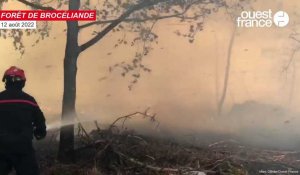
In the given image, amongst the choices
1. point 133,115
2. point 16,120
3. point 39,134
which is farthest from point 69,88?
point 16,120

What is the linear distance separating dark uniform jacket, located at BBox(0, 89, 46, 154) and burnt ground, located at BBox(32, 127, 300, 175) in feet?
5.20

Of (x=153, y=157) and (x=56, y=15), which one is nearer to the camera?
(x=153, y=157)

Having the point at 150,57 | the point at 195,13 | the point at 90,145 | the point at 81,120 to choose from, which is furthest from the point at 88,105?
the point at 195,13

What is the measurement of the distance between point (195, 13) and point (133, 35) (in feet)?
3.65

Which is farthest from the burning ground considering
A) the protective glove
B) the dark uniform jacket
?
the dark uniform jacket

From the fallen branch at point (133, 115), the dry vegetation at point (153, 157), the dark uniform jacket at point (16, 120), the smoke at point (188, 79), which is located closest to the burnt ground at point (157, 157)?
the dry vegetation at point (153, 157)

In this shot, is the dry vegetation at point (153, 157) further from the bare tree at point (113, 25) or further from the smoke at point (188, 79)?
the bare tree at point (113, 25)

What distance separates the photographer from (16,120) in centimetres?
451

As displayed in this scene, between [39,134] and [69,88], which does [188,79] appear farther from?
[39,134]

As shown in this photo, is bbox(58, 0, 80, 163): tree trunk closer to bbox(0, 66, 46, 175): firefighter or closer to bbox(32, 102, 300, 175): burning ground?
bbox(32, 102, 300, 175): burning ground

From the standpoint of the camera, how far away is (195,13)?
274 inches

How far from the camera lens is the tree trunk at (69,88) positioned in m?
6.55

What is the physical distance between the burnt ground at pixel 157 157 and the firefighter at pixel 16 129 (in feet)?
4.94

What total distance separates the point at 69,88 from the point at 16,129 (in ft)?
7.28
